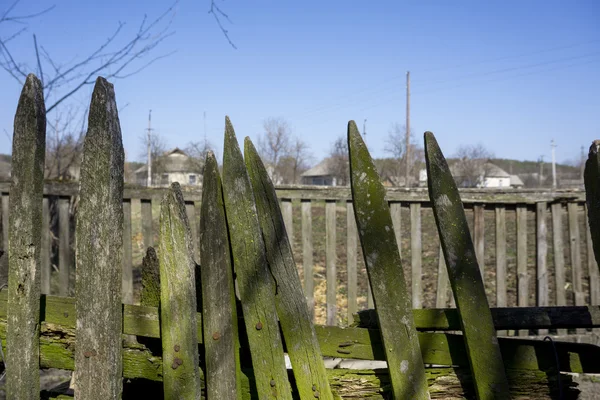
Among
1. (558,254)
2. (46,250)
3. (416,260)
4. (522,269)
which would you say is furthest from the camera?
(46,250)

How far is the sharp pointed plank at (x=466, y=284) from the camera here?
6.54 feet

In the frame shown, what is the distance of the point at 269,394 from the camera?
204cm

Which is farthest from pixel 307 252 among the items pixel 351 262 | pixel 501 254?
pixel 501 254

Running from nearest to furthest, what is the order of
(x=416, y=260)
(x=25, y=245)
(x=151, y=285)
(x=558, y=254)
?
(x=25, y=245)
(x=151, y=285)
(x=416, y=260)
(x=558, y=254)

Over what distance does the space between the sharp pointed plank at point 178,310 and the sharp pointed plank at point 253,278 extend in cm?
19

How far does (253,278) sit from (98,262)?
60cm

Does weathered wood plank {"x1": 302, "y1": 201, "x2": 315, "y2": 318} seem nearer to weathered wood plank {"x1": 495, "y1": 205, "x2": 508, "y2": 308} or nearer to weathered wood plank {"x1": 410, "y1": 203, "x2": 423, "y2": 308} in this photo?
weathered wood plank {"x1": 410, "y1": 203, "x2": 423, "y2": 308}

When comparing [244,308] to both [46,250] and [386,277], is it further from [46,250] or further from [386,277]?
[46,250]

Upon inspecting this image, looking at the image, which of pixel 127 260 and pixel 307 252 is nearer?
pixel 127 260

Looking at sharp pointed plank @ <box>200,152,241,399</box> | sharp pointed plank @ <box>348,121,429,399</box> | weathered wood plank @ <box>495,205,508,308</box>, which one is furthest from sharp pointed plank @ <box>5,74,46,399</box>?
weathered wood plank @ <box>495,205,508,308</box>

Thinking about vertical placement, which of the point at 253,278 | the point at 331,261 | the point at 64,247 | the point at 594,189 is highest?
the point at 594,189

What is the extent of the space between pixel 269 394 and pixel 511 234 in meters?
13.4

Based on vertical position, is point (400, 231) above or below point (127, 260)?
above

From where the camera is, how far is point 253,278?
2080 millimetres
